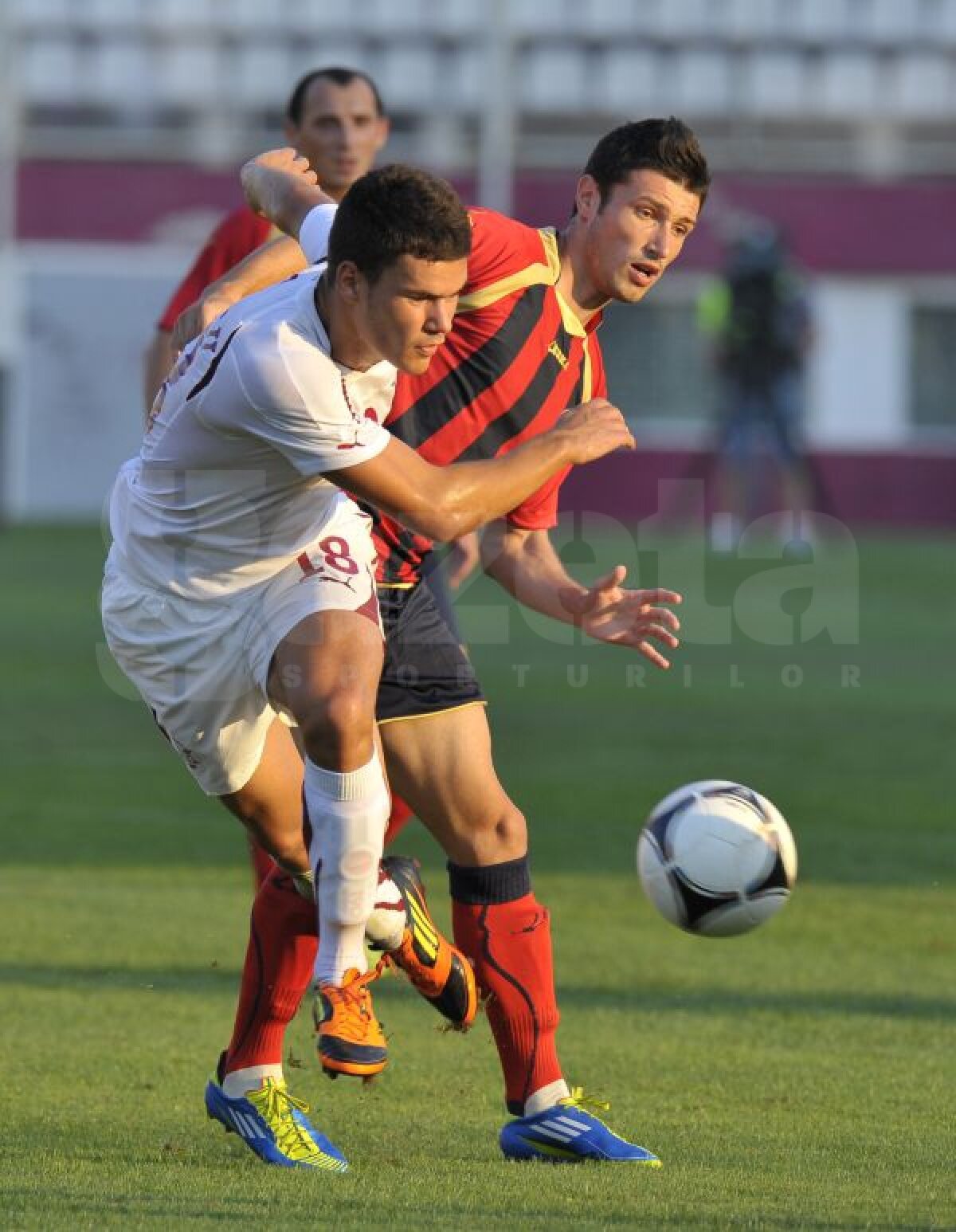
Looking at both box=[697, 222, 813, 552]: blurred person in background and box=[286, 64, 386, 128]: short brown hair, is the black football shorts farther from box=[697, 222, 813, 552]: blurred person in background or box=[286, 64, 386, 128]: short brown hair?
box=[697, 222, 813, 552]: blurred person in background

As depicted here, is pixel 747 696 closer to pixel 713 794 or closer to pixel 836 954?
pixel 836 954

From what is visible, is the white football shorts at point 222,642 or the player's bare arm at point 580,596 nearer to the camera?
the white football shorts at point 222,642

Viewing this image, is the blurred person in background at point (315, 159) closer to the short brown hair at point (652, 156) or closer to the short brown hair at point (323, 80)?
the short brown hair at point (323, 80)

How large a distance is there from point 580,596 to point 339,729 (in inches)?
33.4

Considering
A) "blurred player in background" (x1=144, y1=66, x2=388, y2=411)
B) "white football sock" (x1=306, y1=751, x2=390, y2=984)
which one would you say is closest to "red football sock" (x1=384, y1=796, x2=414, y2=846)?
"white football sock" (x1=306, y1=751, x2=390, y2=984)

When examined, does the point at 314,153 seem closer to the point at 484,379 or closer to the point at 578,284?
the point at 578,284

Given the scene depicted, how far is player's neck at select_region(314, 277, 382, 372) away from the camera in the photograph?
174 inches

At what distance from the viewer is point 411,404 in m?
5.06

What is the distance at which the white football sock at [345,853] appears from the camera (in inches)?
178

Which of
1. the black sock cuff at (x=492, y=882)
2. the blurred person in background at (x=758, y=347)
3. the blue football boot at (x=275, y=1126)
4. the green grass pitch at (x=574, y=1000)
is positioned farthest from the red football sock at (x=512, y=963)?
the blurred person in background at (x=758, y=347)

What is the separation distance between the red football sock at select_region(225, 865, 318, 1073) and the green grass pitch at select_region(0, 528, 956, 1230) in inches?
8.1

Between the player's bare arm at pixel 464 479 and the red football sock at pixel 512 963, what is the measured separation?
0.88 metres

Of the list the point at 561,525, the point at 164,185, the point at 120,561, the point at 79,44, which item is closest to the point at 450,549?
the point at 120,561

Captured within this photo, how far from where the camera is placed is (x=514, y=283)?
201 inches
